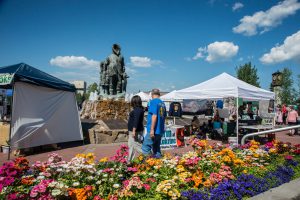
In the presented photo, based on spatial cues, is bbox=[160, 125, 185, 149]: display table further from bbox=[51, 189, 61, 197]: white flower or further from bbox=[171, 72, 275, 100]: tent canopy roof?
bbox=[51, 189, 61, 197]: white flower

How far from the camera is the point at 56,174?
3518mm

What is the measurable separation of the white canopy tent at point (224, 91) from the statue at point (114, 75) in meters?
3.07

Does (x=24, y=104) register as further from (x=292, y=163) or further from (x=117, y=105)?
(x=292, y=163)

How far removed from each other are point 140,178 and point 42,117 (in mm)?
6070

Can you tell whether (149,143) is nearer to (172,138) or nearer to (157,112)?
(157,112)

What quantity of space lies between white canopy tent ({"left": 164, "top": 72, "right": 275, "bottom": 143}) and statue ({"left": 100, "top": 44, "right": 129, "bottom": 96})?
3067mm

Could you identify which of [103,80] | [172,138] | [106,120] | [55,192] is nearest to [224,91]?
[172,138]

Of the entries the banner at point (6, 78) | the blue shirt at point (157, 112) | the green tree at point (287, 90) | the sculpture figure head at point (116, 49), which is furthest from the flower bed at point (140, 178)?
the green tree at point (287, 90)

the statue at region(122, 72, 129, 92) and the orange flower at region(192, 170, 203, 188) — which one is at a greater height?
the statue at region(122, 72, 129, 92)

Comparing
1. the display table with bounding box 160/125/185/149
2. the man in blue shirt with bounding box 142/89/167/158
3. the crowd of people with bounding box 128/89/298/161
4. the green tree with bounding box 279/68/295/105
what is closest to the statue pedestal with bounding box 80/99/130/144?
the display table with bounding box 160/125/185/149

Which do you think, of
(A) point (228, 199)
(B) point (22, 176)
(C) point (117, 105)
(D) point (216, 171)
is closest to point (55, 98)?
(C) point (117, 105)

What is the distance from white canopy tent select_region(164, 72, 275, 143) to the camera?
1017cm

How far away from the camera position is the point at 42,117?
8688mm

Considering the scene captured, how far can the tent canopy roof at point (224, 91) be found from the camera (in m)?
10.2
